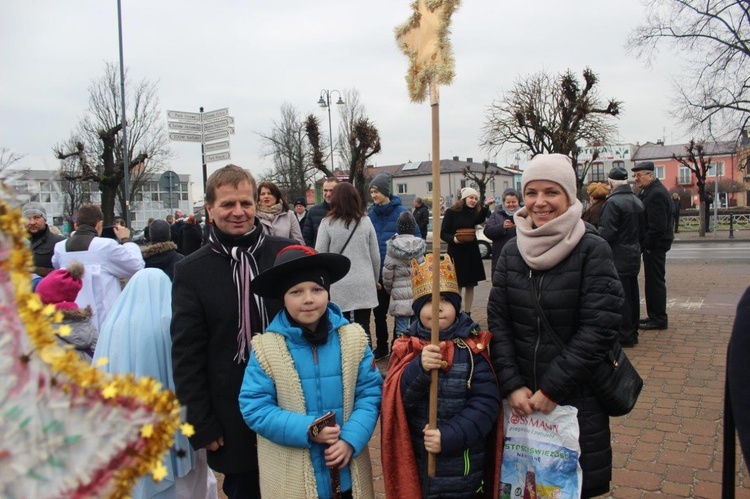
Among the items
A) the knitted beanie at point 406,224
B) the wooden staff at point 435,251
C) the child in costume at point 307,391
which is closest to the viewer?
the wooden staff at point 435,251

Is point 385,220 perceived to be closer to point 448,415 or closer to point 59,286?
point 59,286

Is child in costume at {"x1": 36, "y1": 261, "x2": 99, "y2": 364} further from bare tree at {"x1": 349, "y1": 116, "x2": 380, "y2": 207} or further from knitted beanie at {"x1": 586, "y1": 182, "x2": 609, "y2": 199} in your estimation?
bare tree at {"x1": 349, "y1": 116, "x2": 380, "y2": 207}

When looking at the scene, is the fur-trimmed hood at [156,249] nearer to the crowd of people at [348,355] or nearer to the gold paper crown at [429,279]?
the crowd of people at [348,355]

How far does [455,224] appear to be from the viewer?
8352 mm

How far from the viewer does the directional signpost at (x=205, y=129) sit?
10.5 m

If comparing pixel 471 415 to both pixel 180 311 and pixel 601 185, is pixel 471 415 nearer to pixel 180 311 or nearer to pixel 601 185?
pixel 180 311

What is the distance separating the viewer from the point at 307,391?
102 inches

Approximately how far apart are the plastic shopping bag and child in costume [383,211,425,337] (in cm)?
339

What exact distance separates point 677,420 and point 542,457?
287cm

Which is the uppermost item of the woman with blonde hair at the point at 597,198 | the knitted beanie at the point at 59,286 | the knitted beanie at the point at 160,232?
the woman with blonde hair at the point at 597,198

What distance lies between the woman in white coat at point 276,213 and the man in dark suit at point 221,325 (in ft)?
11.6

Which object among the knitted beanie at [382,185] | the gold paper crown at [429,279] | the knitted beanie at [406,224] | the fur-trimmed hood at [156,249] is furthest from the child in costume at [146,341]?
the knitted beanie at [382,185]

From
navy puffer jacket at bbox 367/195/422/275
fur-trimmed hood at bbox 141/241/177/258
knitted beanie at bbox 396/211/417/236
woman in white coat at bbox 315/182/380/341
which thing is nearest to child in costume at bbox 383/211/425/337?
knitted beanie at bbox 396/211/417/236

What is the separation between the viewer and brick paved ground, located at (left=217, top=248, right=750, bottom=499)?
375 centimetres
